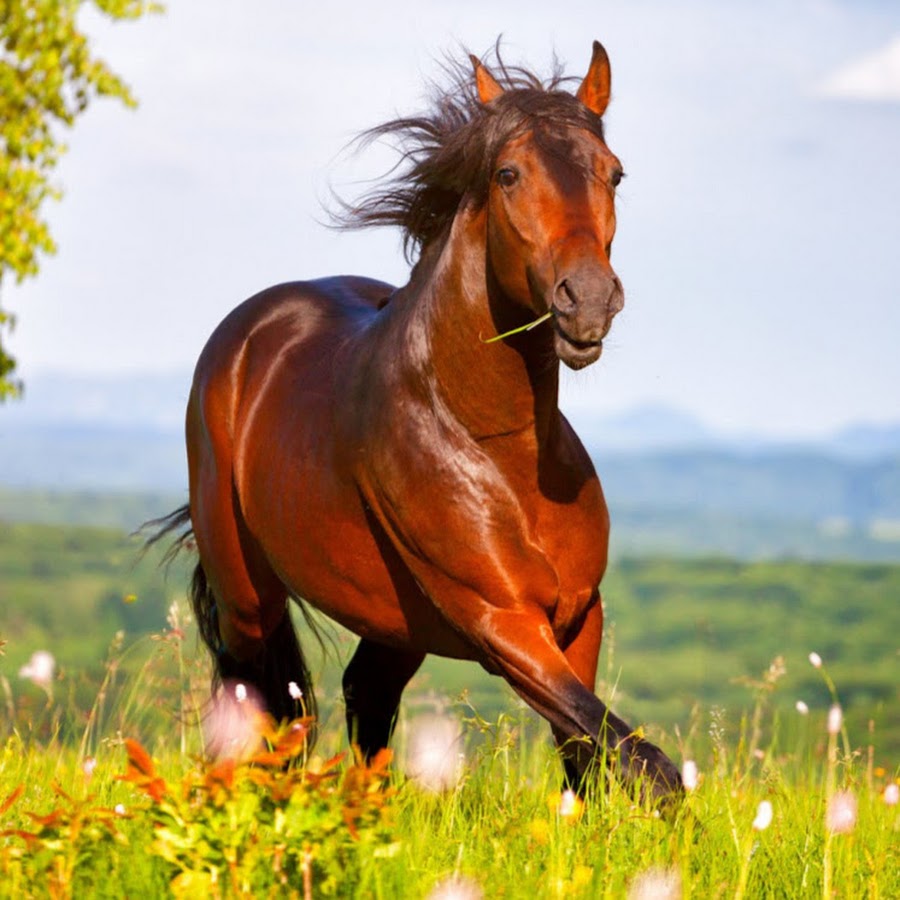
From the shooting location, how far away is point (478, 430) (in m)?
4.91

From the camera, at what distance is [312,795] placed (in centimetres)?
330

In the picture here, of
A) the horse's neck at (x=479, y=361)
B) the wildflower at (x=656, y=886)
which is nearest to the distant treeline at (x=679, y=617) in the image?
the horse's neck at (x=479, y=361)

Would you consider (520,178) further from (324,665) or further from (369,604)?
(324,665)

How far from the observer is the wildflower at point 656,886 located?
112 inches

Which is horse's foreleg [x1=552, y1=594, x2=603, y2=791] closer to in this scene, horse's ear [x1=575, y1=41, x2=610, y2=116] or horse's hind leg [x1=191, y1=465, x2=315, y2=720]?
horse's ear [x1=575, y1=41, x2=610, y2=116]

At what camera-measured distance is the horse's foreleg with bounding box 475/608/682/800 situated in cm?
434

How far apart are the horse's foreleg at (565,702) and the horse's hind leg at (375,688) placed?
1.81m

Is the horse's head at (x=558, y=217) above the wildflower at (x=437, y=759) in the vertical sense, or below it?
above

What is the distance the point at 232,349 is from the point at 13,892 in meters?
3.55

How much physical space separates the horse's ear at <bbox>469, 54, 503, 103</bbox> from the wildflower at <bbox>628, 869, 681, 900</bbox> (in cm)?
238

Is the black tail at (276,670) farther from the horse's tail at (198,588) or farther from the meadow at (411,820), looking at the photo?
the meadow at (411,820)

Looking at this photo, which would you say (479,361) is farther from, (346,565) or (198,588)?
(198,588)

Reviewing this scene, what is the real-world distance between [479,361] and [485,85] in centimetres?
87

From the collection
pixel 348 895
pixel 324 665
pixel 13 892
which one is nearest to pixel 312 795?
pixel 348 895
